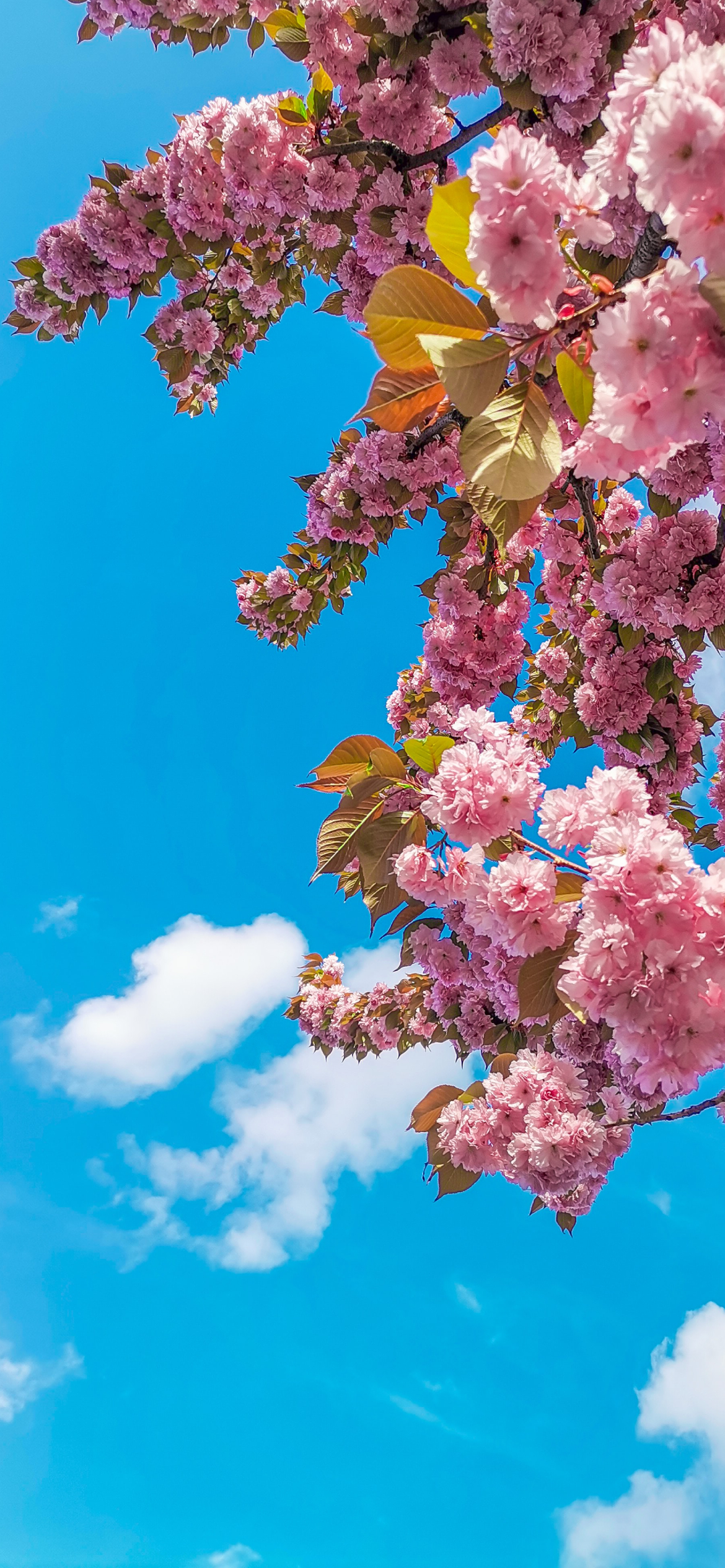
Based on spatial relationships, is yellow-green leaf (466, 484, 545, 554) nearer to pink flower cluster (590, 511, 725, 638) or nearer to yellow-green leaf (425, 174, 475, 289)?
yellow-green leaf (425, 174, 475, 289)

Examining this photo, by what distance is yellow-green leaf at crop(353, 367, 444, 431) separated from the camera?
143cm

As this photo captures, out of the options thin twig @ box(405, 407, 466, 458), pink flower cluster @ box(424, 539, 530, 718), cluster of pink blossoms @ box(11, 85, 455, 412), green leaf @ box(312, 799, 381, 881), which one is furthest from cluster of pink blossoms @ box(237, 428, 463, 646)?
green leaf @ box(312, 799, 381, 881)

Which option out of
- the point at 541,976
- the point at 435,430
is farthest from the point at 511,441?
the point at 435,430

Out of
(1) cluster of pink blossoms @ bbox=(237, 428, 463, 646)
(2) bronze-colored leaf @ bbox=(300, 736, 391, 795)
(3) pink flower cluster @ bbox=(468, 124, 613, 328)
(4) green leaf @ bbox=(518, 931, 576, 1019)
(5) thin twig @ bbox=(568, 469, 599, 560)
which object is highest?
(5) thin twig @ bbox=(568, 469, 599, 560)

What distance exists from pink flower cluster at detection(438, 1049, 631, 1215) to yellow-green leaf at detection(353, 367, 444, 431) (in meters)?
1.84

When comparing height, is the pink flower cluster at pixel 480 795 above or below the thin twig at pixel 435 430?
below

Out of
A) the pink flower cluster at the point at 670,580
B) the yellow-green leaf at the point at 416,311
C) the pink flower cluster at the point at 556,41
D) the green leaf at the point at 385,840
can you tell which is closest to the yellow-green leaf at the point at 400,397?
the yellow-green leaf at the point at 416,311

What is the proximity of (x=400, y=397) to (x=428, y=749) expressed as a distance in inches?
34.2

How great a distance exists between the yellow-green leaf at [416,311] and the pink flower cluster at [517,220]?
130mm

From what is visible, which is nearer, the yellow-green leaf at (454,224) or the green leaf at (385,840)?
the yellow-green leaf at (454,224)

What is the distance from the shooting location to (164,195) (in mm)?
3023

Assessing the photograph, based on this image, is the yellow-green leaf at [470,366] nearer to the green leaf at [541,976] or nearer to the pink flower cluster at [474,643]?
the green leaf at [541,976]

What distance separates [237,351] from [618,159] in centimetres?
349

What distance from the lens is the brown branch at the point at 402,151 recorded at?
2.79 metres
